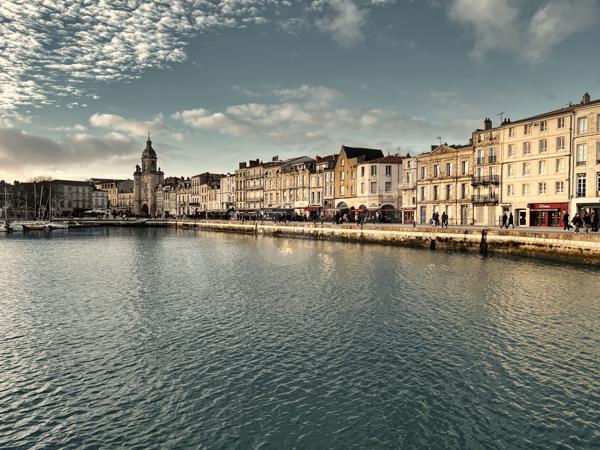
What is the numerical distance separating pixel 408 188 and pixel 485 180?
48.1ft

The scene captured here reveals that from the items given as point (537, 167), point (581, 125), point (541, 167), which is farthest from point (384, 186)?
point (581, 125)

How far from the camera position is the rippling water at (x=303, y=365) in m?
9.53

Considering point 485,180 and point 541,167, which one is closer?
point 541,167

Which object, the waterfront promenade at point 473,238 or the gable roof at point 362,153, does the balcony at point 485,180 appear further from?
the gable roof at point 362,153

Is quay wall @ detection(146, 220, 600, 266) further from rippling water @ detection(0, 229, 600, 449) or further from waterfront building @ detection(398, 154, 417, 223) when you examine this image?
waterfront building @ detection(398, 154, 417, 223)

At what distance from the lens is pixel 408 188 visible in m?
69.6

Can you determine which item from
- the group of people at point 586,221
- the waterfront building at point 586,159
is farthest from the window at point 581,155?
the group of people at point 586,221

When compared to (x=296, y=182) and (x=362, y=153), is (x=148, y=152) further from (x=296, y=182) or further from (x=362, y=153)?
(x=362, y=153)

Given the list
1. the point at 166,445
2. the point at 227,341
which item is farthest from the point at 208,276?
the point at 166,445

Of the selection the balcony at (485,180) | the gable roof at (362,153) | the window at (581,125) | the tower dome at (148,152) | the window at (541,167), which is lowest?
the balcony at (485,180)

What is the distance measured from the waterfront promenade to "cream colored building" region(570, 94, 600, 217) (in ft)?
18.4

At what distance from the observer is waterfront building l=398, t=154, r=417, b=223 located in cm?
6900

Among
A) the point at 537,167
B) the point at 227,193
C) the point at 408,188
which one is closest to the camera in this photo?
the point at 537,167

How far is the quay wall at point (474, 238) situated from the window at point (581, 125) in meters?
14.4
